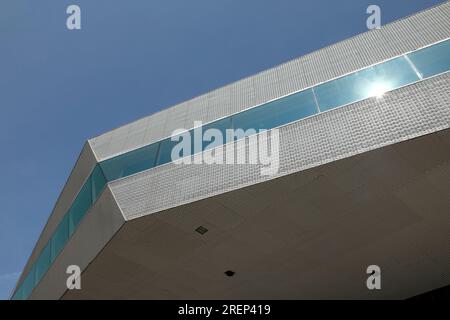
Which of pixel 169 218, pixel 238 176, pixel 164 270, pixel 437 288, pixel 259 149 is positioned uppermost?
pixel 259 149

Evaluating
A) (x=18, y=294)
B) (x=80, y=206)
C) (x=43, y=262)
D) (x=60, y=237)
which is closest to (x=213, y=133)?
(x=80, y=206)

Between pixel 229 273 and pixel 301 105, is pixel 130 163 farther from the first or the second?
pixel 301 105

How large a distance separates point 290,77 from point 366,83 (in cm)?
153

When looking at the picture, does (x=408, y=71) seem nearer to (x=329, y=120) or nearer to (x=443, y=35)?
(x=443, y=35)

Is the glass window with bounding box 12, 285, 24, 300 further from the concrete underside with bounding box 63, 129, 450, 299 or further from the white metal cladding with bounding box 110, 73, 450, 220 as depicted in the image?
the white metal cladding with bounding box 110, 73, 450, 220

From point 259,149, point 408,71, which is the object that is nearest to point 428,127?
point 408,71

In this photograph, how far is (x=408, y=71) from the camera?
6.41m

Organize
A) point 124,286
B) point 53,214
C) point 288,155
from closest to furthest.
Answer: point 288,155
point 124,286
point 53,214

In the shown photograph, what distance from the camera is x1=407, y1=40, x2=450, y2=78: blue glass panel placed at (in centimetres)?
617

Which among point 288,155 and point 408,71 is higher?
point 408,71

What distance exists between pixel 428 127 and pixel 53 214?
8697 mm

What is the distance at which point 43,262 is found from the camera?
9.91 metres

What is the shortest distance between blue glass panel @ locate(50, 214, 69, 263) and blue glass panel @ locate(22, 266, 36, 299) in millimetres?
1566

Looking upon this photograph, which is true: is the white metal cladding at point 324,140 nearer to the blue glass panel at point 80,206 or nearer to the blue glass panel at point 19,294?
the blue glass panel at point 80,206
